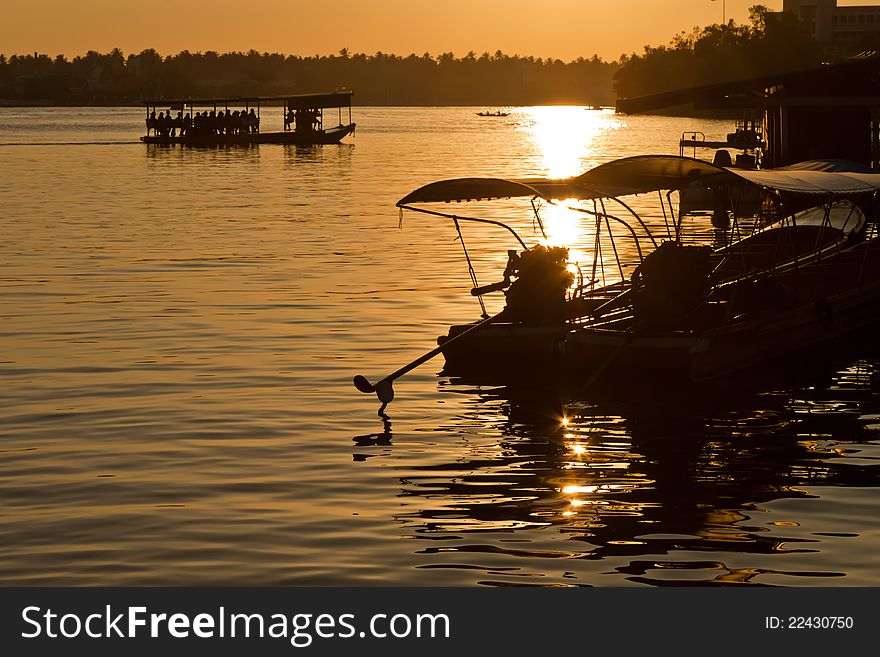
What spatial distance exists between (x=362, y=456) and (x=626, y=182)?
25.0ft

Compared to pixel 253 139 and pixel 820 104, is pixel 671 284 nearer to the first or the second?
pixel 820 104

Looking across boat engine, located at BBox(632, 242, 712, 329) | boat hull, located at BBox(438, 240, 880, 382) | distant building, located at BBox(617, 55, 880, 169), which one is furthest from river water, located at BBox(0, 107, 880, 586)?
distant building, located at BBox(617, 55, 880, 169)

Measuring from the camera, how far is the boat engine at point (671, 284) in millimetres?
20094

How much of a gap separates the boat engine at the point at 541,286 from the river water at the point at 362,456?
1.54 m

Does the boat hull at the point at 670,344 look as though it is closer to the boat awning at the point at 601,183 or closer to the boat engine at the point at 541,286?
the boat engine at the point at 541,286

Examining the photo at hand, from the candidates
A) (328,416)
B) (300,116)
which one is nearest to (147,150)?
(300,116)

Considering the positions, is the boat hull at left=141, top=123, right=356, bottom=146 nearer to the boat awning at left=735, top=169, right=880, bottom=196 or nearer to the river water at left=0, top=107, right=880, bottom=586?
the river water at left=0, top=107, right=880, bottom=586

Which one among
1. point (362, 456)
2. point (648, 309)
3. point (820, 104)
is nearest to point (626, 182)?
point (648, 309)

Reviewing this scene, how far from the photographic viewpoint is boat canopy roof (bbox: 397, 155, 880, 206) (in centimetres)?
2047

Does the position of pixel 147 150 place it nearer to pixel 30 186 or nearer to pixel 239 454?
pixel 30 186

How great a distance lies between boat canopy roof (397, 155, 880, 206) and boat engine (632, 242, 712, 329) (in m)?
1.15

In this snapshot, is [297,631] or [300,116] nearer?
[297,631]

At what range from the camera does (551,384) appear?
796 inches

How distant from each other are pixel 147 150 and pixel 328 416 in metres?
92.8
